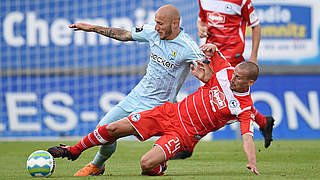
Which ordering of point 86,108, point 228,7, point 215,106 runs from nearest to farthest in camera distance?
point 215,106 < point 228,7 < point 86,108

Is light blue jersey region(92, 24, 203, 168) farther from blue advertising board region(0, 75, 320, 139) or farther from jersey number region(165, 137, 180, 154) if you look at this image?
blue advertising board region(0, 75, 320, 139)

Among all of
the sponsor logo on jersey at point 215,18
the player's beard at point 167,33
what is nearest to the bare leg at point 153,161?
the player's beard at point 167,33

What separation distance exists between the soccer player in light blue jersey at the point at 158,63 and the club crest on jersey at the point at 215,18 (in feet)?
5.20

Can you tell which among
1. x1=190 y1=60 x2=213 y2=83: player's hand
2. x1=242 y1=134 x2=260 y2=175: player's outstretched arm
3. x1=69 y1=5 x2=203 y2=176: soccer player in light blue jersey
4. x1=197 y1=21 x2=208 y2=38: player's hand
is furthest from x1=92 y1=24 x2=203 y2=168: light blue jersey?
x1=197 y1=21 x2=208 y2=38: player's hand

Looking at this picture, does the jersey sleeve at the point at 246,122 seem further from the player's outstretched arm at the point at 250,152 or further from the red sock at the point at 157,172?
the red sock at the point at 157,172

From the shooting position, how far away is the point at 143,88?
21.5ft

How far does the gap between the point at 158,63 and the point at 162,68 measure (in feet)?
0.23

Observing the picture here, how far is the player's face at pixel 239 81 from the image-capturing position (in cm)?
585

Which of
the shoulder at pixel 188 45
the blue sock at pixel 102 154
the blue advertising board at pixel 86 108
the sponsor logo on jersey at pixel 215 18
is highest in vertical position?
the sponsor logo on jersey at pixel 215 18

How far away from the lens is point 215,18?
7.98m

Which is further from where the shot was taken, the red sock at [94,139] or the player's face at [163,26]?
the player's face at [163,26]

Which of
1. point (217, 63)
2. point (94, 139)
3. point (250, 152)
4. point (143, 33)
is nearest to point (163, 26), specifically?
point (143, 33)

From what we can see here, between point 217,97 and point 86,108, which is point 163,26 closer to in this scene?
point 217,97

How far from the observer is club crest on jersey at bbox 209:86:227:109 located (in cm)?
600
